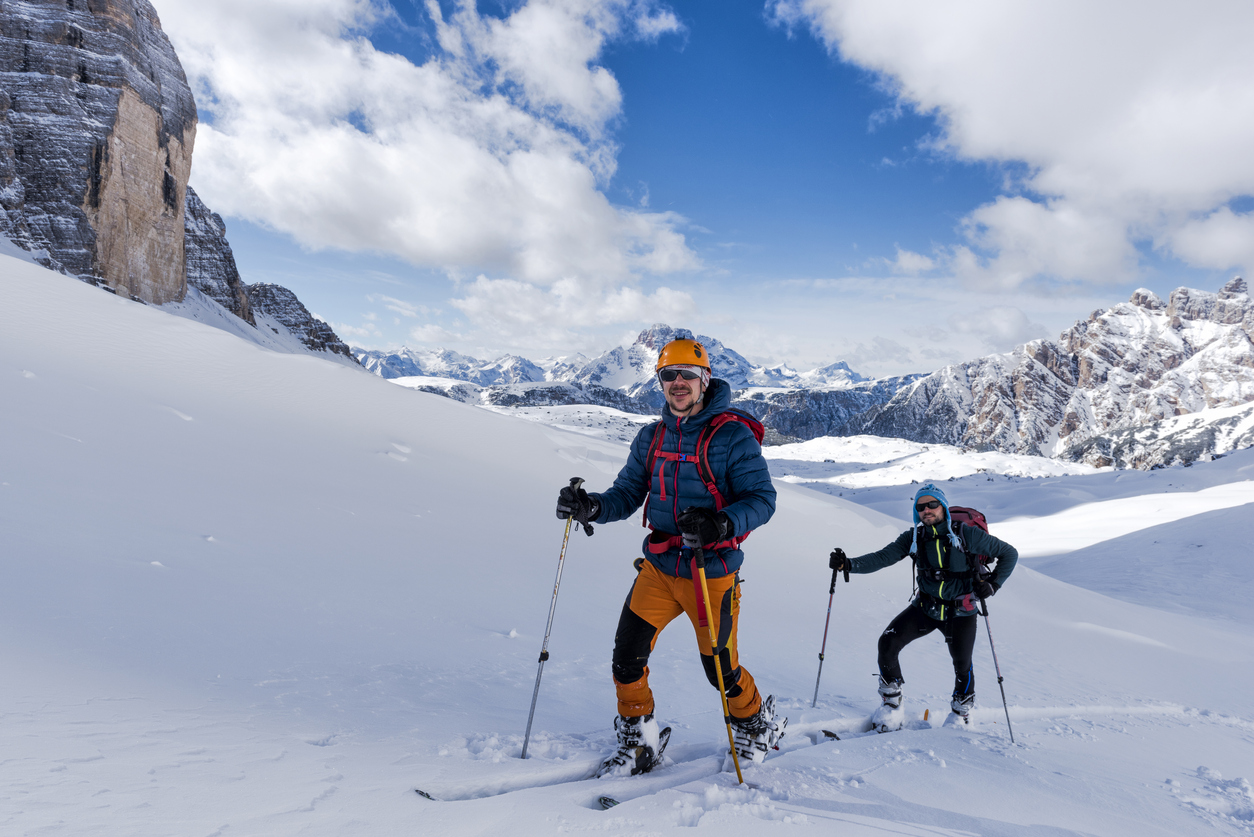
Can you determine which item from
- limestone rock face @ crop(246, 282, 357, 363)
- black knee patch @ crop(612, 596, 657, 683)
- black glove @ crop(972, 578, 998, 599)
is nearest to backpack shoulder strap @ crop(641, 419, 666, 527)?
black knee patch @ crop(612, 596, 657, 683)

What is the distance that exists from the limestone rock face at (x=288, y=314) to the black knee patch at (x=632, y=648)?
137947 mm

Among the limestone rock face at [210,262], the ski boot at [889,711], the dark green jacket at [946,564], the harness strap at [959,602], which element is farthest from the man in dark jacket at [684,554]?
the limestone rock face at [210,262]

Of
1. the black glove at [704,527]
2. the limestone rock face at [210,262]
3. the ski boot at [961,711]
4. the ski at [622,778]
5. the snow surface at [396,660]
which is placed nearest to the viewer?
the snow surface at [396,660]

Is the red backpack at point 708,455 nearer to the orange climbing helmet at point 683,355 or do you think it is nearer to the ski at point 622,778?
the orange climbing helmet at point 683,355

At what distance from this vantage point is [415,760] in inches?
132

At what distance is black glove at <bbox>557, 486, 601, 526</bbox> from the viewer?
403 cm

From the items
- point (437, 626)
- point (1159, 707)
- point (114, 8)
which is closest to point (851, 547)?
point (1159, 707)

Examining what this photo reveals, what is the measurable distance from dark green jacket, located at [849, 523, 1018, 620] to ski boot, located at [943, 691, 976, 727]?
0.96 m

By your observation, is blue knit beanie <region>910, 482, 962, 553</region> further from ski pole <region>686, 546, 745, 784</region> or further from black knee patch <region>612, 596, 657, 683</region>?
black knee patch <region>612, 596, 657, 683</region>

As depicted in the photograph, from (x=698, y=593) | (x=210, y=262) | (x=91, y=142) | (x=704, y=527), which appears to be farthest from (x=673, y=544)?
(x=210, y=262)

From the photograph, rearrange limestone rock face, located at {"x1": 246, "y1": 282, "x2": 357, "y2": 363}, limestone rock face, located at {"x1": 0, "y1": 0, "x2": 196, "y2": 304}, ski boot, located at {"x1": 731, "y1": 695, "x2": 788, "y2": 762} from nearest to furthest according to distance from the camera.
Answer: ski boot, located at {"x1": 731, "y1": 695, "x2": 788, "y2": 762} → limestone rock face, located at {"x1": 0, "y1": 0, "x2": 196, "y2": 304} → limestone rock face, located at {"x1": 246, "y1": 282, "x2": 357, "y2": 363}

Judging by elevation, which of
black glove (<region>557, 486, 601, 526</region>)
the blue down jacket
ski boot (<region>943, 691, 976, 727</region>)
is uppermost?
the blue down jacket

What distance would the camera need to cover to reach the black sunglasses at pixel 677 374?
3.83 m

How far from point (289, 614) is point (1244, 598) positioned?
1036 inches
